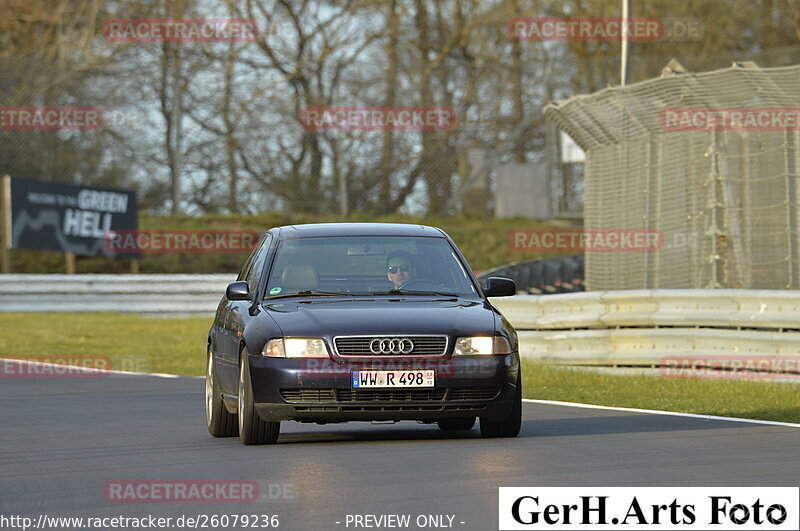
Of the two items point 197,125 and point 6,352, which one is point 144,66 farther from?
point 6,352

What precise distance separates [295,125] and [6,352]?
10300 mm

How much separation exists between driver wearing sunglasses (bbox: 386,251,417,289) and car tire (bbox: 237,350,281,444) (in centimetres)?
126

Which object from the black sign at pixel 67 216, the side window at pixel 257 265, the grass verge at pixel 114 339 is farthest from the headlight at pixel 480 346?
the black sign at pixel 67 216

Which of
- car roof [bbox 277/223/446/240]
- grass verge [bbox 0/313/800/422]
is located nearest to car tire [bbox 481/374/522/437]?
car roof [bbox 277/223/446/240]

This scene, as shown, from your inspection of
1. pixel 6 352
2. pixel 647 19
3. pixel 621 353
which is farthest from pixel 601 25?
pixel 621 353

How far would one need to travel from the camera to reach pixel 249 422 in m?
11.3

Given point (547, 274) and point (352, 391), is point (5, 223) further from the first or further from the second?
point (352, 391)

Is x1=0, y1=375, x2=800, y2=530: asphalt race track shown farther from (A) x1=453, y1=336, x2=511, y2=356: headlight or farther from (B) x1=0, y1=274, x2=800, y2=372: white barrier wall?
(B) x1=0, y1=274, x2=800, y2=372: white barrier wall

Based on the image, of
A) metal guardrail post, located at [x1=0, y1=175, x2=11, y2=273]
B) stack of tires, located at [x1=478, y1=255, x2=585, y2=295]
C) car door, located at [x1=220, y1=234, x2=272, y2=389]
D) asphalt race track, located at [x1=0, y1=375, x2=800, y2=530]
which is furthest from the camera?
metal guardrail post, located at [x1=0, y1=175, x2=11, y2=273]

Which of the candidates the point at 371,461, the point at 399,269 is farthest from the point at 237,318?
the point at 371,461

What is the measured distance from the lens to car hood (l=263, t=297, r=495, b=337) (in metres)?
11.2

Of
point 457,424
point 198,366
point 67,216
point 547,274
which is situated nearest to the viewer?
point 457,424

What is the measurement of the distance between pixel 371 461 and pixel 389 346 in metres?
1.06

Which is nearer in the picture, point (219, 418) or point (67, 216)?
point (219, 418)
